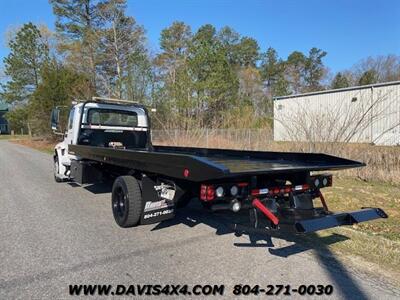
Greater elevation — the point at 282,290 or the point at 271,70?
the point at 271,70

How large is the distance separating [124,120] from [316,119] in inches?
241

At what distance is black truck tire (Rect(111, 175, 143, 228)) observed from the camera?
19.1 feet

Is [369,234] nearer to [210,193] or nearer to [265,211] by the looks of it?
[265,211]

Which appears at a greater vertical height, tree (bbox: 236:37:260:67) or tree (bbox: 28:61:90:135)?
tree (bbox: 236:37:260:67)

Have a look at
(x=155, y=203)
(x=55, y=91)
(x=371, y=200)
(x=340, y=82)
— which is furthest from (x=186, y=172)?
(x=340, y=82)

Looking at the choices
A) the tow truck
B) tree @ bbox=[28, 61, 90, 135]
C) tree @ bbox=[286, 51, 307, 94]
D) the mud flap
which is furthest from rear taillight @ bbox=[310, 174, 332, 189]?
tree @ bbox=[286, 51, 307, 94]

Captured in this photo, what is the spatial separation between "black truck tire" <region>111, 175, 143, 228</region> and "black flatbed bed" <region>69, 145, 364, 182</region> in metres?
0.30

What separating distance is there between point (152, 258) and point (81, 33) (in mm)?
40672

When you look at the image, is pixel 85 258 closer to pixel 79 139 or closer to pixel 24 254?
pixel 24 254

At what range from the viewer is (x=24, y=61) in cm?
4953

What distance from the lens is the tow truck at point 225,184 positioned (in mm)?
4508

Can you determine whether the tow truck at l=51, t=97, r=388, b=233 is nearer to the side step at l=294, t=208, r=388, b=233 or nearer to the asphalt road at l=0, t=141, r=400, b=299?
the side step at l=294, t=208, r=388, b=233

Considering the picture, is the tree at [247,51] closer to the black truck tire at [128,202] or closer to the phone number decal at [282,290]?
the black truck tire at [128,202]

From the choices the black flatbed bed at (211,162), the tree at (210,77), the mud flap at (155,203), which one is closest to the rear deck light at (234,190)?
the black flatbed bed at (211,162)
